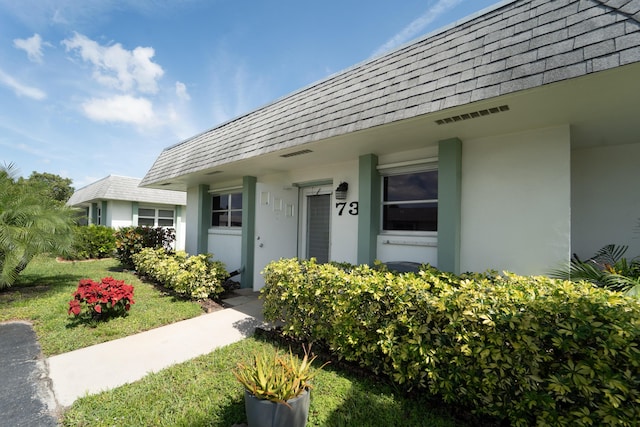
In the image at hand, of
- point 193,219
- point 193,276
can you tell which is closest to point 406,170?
point 193,276

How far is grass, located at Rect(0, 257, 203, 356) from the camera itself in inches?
162

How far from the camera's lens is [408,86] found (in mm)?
3760

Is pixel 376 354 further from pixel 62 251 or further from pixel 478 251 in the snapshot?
pixel 62 251

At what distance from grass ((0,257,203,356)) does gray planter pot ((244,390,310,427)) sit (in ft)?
11.3

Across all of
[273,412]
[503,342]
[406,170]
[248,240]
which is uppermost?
[406,170]

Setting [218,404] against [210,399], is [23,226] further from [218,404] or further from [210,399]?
[218,404]

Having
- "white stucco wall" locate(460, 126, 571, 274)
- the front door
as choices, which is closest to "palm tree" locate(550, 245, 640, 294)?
"white stucco wall" locate(460, 126, 571, 274)

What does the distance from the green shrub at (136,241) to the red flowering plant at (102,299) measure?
217 inches

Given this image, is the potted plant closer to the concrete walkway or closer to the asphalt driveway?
the asphalt driveway

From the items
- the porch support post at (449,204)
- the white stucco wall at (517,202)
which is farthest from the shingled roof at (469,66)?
the white stucco wall at (517,202)

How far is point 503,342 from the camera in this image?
231cm

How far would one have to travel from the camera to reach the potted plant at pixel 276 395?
200 cm

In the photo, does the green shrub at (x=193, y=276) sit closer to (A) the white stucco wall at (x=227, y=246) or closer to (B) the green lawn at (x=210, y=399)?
(A) the white stucco wall at (x=227, y=246)

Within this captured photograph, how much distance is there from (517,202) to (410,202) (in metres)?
1.66
